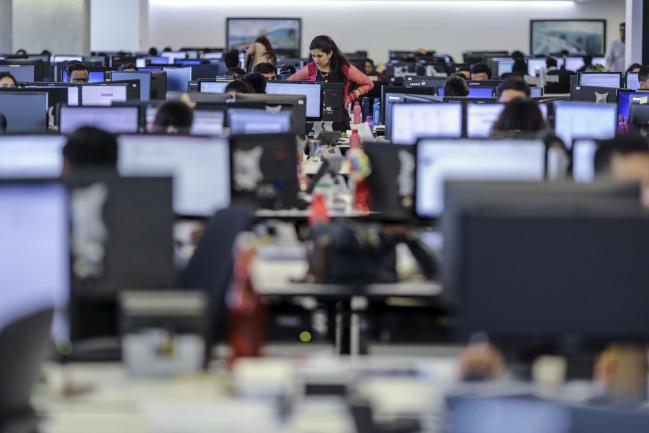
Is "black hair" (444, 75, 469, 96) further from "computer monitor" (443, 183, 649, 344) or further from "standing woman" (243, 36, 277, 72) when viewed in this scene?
"computer monitor" (443, 183, 649, 344)

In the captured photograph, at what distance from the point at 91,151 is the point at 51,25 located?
21.4 metres

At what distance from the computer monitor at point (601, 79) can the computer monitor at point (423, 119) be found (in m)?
7.03

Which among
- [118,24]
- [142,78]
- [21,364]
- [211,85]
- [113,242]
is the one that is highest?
[118,24]

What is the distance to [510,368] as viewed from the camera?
2.89 m

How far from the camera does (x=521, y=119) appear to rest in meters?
6.87

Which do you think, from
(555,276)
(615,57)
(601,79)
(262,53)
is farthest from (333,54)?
(615,57)

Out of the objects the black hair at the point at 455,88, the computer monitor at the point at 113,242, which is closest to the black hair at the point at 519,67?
the black hair at the point at 455,88

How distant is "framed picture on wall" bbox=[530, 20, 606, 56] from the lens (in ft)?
100.0

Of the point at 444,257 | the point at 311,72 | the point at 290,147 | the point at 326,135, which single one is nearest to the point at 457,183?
the point at 444,257

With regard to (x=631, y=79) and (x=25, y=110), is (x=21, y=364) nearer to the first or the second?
(x=25, y=110)

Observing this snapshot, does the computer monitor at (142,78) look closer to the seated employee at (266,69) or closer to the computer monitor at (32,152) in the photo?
the seated employee at (266,69)

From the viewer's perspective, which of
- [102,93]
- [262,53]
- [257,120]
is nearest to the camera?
[257,120]

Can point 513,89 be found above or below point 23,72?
below

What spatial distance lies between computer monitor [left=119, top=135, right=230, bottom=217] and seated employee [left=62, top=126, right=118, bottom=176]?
42.6 inches
